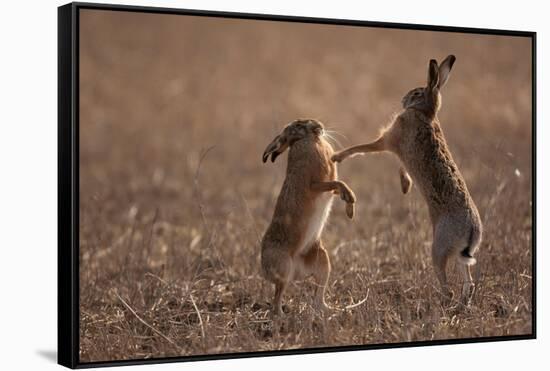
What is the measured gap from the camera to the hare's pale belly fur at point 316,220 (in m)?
7.66

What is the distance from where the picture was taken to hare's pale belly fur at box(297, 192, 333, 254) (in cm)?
766

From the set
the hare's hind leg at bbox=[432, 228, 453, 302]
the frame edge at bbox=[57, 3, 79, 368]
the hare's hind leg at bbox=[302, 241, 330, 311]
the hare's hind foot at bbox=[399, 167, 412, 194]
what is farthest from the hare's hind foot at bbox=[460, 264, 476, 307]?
the frame edge at bbox=[57, 3, 79, 368]

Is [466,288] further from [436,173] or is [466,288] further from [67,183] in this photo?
[67,183]

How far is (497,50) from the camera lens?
1459 cm

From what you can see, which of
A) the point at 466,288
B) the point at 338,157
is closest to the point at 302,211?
the point at 338,157

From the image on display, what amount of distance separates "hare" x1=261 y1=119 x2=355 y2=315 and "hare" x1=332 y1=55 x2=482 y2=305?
225 mm

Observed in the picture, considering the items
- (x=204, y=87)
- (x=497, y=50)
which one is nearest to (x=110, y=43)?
(x=204, y=87)

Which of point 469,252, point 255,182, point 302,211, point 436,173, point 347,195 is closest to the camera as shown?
point 347,195

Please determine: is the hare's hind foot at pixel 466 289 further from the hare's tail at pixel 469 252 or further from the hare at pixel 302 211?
the hare at pixel 302 211

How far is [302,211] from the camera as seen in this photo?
7.63 metres

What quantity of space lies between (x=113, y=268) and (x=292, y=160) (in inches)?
103

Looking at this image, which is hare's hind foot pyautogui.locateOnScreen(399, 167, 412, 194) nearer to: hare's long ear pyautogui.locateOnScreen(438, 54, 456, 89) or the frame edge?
hare's long ear pyautogui.locateOnScreen(438, 54, 456, 89)

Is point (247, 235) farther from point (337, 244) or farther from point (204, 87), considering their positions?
point (204, 87)

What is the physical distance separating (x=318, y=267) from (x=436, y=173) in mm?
1036
